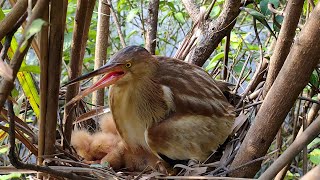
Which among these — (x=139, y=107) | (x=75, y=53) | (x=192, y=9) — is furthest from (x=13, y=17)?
(x=192, y=9)

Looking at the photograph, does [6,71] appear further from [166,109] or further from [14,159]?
[166,109]

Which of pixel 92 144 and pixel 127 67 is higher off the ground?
pixel 127 67

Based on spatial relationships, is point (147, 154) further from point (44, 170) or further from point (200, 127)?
point (44, 170)

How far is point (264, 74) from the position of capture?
1459 millimetres

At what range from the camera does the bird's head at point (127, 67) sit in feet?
3.90

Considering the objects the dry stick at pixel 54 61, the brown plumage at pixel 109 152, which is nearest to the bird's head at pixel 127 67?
the brown plumage at pixel 109 152

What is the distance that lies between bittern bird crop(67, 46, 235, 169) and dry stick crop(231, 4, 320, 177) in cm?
34

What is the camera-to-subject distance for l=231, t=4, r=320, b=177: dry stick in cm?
79

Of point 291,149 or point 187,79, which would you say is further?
point 187,79

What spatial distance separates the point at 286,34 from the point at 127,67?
41 cm

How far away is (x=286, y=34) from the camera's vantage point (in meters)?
1.03

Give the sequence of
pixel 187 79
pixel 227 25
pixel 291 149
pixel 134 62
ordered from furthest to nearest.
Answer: pixel 227 25 < pixel 187 79 < pixel 134 62 < pixel 291 149

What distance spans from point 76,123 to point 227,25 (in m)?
0.55

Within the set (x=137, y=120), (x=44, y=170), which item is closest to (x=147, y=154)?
(x=137, y=120)
